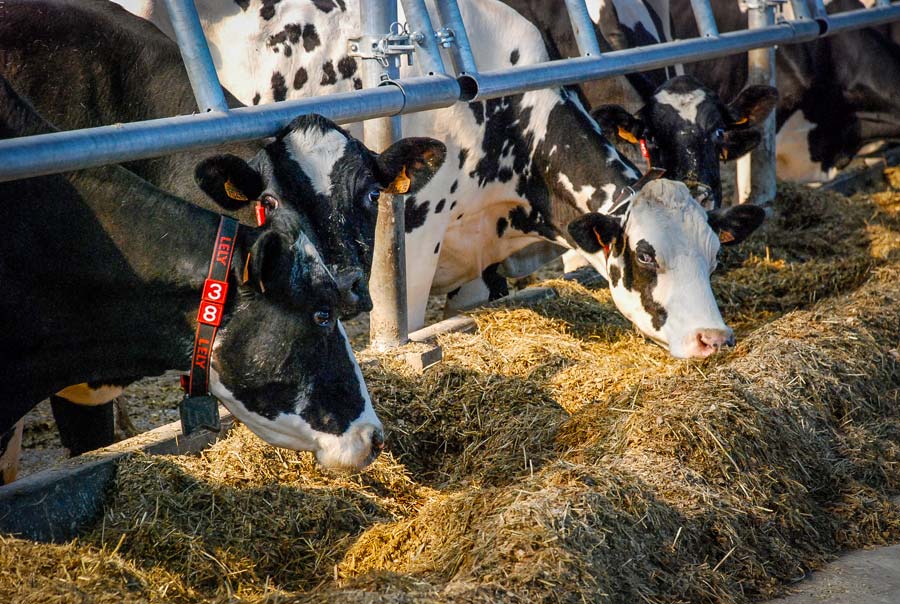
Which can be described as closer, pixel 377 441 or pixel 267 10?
pixel 377 441

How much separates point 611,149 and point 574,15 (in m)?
0.92

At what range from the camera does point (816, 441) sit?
4.35 m

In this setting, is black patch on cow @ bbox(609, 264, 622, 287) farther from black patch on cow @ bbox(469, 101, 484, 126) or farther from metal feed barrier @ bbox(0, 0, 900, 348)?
black patch on cow @ bbox(469, 101, 484, 126)

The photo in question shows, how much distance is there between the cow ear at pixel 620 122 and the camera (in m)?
6.54

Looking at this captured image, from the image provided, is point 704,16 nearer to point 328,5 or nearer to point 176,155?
point 328,5

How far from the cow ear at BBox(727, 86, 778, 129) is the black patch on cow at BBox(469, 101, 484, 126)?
1.65 m

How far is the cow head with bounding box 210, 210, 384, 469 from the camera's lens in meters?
3.46

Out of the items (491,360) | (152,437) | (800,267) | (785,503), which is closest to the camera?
(785,503)

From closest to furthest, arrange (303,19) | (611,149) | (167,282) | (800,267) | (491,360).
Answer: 1. (167,282)
2. (491,360)
3. (303,19)
4. (611,149)
5. (800,267)

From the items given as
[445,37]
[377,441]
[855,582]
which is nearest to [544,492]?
[377,441]

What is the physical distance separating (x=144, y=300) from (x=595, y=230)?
110 inches

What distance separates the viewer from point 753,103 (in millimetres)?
6973

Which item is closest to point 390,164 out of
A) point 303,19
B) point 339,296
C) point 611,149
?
point 339,296

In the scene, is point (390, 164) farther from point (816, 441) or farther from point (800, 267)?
point (800, 267)
